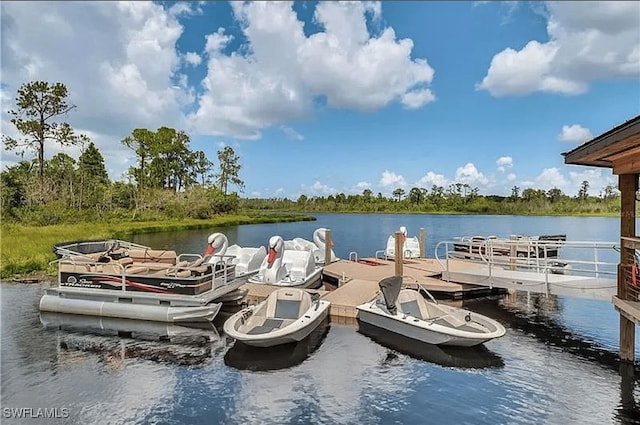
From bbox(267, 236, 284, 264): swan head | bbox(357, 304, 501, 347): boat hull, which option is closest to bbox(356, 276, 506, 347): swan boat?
bbox(357, 304, 501, 347): boat hull

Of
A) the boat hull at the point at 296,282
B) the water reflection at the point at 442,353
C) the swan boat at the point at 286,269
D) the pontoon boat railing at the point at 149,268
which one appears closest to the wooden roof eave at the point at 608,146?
the water reflection at the point at 442,353

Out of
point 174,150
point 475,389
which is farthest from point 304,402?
point 174,150

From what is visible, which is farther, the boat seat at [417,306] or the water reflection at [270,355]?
the boat seat at [417,306]

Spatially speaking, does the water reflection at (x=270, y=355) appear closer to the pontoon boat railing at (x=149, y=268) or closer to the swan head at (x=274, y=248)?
the pontoon boat railing at (x=149, y=268)

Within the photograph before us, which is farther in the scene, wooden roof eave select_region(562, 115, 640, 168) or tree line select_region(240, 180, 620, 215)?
tree line select_region(240, 180, 620, 215)

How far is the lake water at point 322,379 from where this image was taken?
20.6 feet

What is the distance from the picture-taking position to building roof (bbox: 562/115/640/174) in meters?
5.30

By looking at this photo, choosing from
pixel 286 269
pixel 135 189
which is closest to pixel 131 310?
pixel 286 269

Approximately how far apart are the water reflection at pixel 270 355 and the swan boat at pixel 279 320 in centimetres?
22

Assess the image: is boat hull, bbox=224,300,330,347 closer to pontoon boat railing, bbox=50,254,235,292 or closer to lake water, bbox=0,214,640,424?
lake water, bbox=0,214,640,424

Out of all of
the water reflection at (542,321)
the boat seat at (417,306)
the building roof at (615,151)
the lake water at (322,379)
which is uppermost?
the building roof at (615,151)

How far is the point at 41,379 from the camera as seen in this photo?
744 centimetres

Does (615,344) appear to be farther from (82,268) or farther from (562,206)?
(562,206)

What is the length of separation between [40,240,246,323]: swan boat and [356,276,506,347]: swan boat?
3775mm
